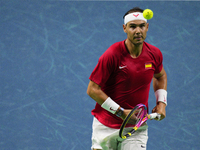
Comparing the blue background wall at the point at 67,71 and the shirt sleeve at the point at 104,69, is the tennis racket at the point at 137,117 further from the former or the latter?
the blue background wall at the point at 67,71

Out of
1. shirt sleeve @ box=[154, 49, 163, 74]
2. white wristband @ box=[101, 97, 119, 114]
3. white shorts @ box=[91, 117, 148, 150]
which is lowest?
white shorts @ box=[91, 117, 148, 150]

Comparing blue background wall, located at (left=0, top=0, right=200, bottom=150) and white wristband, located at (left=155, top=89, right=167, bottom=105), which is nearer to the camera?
white wristband, located at (left=155, top=89, right=167, bottom=105)

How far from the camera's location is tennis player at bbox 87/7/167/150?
2279mm

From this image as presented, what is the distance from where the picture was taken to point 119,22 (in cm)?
380

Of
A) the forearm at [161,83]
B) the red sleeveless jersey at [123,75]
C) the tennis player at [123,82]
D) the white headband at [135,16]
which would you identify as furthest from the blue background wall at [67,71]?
the white headband at [135,16]

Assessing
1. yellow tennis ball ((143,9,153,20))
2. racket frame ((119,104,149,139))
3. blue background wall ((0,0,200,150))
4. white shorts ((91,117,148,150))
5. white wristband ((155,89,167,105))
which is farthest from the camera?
blue background wall ((0,0,200,150))

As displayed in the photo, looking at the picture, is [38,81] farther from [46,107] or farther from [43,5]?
[43,5]

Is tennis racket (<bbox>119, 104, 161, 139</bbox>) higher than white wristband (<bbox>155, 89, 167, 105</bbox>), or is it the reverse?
white wristband (<bbox>155, 89, 167, 105</bbox>)

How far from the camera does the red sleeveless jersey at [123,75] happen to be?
2273mm

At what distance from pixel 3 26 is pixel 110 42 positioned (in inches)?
53.2

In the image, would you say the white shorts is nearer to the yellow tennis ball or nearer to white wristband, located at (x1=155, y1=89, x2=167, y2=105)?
white wristband, located at (x1=155, y1=89, x2=167, y2=105)

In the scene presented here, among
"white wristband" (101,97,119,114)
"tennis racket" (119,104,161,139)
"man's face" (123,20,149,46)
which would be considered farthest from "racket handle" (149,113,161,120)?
"man's face" (123,20,149,46)

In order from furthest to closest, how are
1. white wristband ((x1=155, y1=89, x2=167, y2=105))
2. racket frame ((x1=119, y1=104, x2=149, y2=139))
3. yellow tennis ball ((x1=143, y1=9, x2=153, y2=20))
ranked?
white wristband ((x1=155, y1=89, x2=167, y2=105)) → yellow tennis ball ((x1=143, y1=9, x2=153, y2=20)) → racket frame ((x1=119, y1=104, x2=149, y2=139))

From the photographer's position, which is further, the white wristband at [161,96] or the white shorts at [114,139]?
the white wristband at [161,96]
